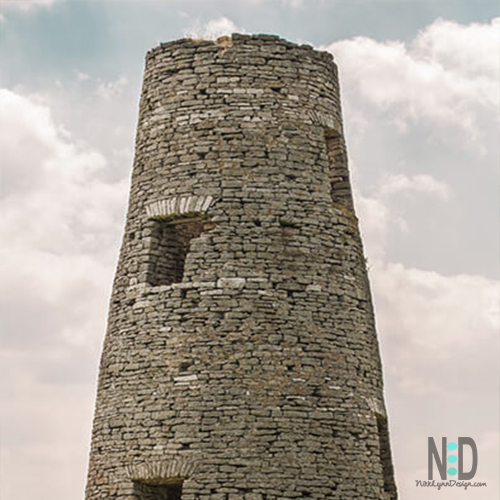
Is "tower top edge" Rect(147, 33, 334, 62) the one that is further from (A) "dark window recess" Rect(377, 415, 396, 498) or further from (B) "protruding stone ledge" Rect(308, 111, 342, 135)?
(A) "dark window recess" Rect(377, 415, 396, 498)

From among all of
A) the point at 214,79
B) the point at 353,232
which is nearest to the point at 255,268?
the point at 353,232

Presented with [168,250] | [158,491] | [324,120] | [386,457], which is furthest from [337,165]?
[158,491]

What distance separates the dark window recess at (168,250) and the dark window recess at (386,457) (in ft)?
14.8

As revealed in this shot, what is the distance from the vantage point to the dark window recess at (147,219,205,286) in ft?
53.6

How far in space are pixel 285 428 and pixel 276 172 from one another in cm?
435

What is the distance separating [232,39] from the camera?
17031 millimetres

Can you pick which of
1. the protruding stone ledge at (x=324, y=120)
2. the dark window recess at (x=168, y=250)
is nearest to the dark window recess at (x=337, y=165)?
the protruding stone ledge at (x=324, y=120)

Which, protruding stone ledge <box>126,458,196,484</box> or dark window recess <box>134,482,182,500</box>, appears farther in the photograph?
dark window recess <box>134,482,182,500</box>

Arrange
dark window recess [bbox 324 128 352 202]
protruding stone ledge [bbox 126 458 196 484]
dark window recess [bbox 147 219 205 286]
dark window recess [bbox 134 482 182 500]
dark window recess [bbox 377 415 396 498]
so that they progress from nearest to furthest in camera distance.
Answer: protruding stone ledge [bbox 126 458 196 484] → dark window recess [bbox 134 482 182 500] → dark window recess [bbox 147 219 205 286] → dark window recess [bbox 377 415 396 498] → dark window recess [bbox 324 128 352 202]

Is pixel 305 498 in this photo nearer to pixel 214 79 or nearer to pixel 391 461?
pixel 391 461

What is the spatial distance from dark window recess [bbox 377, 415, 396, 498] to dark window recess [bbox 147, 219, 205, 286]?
4.52 metres

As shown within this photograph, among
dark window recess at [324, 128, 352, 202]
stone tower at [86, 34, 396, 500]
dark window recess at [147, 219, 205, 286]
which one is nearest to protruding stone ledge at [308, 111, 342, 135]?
stone tower at [86, 34, 396, 500]

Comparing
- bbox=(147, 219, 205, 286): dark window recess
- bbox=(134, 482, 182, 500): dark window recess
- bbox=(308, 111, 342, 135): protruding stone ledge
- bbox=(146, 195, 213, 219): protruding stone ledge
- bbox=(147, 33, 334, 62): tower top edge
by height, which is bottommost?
bbox=(134, 482, 182, 500): dark window recess

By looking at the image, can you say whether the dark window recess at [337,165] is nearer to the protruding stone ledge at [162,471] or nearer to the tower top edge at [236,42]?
the tower top edge at [236,42]
